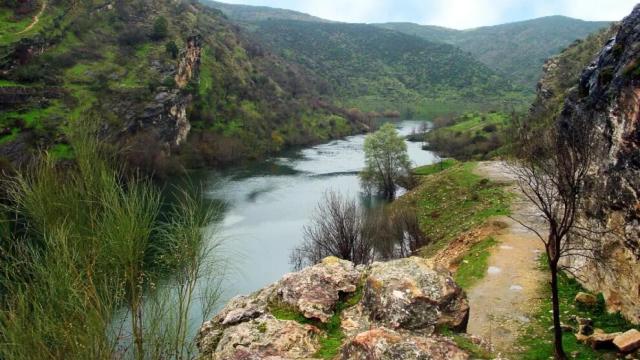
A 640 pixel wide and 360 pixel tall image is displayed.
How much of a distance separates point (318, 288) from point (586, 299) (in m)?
11.9

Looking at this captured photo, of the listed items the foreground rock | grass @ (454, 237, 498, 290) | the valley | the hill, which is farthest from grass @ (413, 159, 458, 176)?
the foreground rock

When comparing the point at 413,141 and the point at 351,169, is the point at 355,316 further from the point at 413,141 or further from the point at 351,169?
the point at 413,141

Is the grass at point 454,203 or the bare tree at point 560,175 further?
the grass at point 454,203

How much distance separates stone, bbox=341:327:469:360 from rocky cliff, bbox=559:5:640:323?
32.8ft

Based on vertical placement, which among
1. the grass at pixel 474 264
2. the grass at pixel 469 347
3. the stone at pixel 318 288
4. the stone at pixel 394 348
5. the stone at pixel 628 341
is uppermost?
the stone at pixel 394 348

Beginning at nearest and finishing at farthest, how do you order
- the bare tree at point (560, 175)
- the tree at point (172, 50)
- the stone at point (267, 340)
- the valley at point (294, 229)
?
1. the valley at point (294, 229)
2. the stone at point (267, 340)
3. the bare tree at point (560, 175)
4. the tree at point (172, 50)

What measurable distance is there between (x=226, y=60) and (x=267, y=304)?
143289mm

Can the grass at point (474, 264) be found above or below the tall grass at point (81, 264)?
below

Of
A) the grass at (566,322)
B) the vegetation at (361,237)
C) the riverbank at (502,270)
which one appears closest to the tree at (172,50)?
the riverbank at (502,270)

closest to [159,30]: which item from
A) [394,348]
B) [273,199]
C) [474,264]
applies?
[273,199]

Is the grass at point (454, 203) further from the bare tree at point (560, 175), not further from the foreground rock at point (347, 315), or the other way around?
the foreground rock at point (347, 315)

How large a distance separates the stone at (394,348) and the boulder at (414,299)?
2.11 meters

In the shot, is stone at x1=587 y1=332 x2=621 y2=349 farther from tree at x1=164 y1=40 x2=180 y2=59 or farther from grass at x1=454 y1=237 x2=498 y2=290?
tree at x1=164 y1=40 x2=180 y2=59

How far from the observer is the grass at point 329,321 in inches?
537
